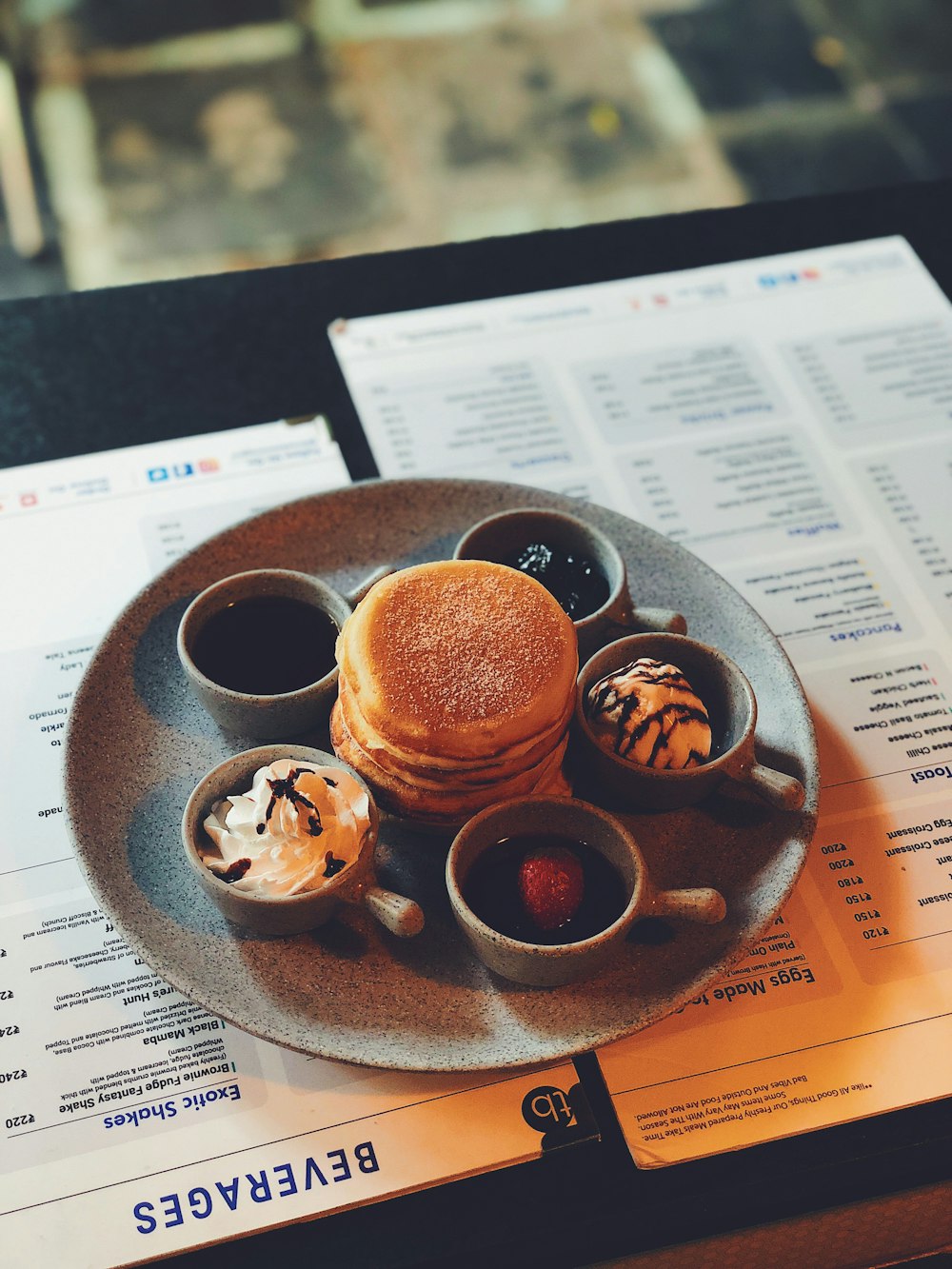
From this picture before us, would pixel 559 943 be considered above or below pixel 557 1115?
above

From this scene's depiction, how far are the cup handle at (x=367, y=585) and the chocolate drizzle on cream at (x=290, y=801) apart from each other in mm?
255

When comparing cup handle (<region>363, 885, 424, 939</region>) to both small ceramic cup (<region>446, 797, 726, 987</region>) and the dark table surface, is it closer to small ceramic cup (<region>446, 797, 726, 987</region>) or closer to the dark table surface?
small ceramic cup (<region>446, 797, 726, 987</region>)

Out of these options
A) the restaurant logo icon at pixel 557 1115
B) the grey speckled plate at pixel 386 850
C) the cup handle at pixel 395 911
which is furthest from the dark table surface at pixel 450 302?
the cup handle at pixel 395 911

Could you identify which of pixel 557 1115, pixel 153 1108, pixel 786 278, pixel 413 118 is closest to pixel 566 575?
pixel 557 1115

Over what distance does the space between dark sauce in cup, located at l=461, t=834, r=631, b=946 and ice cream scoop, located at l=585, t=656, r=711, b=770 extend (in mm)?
117

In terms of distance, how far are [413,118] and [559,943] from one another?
3175 millimetres

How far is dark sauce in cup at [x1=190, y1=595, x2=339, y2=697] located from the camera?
123 cm

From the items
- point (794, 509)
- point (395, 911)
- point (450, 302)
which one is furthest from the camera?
point (450, 302)

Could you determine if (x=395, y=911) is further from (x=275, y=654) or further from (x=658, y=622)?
(x=658, y=622)

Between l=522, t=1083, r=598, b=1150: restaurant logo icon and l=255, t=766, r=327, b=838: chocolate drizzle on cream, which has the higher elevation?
l=255, t=766, r=327, b=838: chocolate drizzle on cream

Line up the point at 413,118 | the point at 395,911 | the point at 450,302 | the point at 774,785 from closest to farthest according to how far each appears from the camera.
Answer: the point at 395,911, the point at 774,785, the point at 450,302, the point at 413,118

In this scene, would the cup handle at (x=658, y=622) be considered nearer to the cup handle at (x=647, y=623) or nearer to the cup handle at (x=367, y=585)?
the cup handle at (x=647, y=623)

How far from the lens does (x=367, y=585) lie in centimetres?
128

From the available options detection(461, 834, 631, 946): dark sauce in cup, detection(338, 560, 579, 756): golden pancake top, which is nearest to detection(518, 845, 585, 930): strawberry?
detection(461, 834, 631, 946): dark sauce in cup
